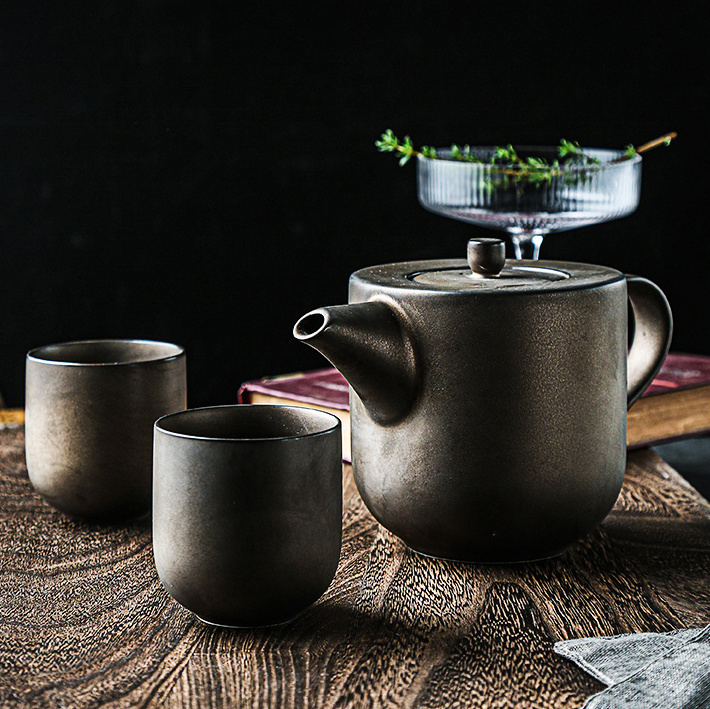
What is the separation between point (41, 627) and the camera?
47 centimetres

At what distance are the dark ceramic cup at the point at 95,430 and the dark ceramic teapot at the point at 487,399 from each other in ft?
0.52

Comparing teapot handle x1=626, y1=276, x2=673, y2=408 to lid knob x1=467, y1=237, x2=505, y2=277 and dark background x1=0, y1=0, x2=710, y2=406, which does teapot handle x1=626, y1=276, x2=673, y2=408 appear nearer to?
lid knob x1=467, y1=237, x2=505, y2=277

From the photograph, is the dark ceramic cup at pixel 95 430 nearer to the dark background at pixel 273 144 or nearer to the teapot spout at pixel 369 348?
the teapot spout at pixel 369 348

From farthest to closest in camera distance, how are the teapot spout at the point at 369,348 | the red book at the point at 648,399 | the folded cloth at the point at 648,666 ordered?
the red book at the point at 648,399 → the teapot spout at the point at 369,348 → the folded cloth at the point at 648,666

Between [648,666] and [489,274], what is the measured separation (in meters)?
0.25

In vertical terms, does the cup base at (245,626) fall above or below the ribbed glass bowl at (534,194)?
below

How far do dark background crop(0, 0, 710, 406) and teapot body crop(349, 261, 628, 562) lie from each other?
1080 millimetres

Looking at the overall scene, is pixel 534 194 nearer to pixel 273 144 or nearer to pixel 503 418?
pixel 503 418

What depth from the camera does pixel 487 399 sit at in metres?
0.51

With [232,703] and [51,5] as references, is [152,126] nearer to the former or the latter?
[51,5]

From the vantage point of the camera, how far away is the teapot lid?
0.53 meters

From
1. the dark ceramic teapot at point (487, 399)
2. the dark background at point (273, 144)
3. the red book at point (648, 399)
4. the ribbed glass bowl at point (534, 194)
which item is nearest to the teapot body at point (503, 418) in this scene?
the dark ceramic teapot at point (487, 399)

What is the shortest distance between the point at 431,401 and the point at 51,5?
3.99 ft

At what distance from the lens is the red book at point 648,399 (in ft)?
2.58
